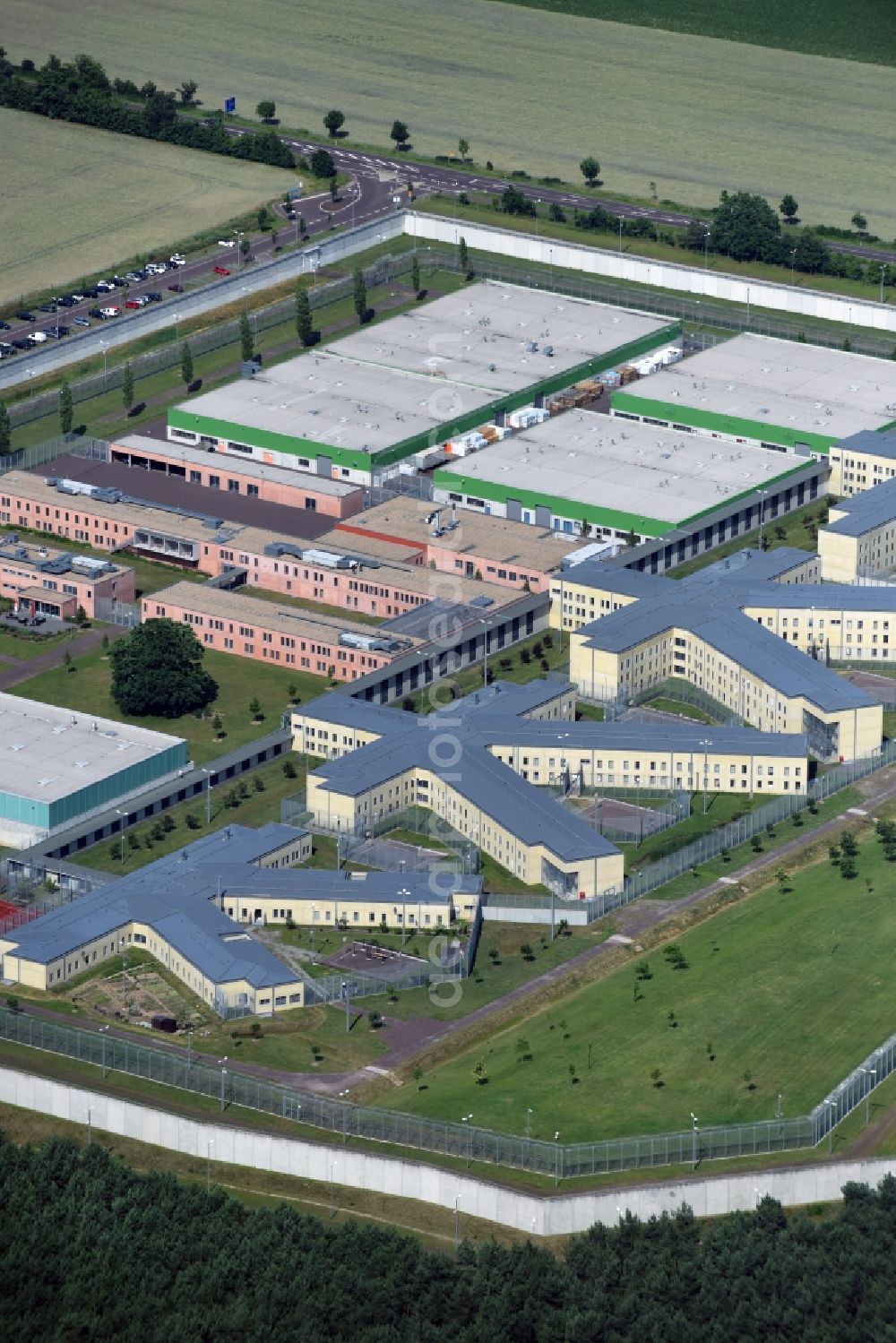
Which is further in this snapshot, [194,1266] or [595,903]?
[595,903]

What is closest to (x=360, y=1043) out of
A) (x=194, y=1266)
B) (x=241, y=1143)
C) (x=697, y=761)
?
(x=241, y=1143)

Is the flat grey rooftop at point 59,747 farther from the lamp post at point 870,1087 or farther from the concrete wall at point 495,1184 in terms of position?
the lamp post at point 870,1087

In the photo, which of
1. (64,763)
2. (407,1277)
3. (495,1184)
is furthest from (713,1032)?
(64,763)

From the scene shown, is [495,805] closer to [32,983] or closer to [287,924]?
[287,924]

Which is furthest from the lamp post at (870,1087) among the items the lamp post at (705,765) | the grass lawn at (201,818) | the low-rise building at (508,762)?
the grass lawn at (201,818)

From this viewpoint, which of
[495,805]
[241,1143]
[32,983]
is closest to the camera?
[241,1143]

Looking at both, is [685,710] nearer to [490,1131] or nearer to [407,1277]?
[490,1131]
